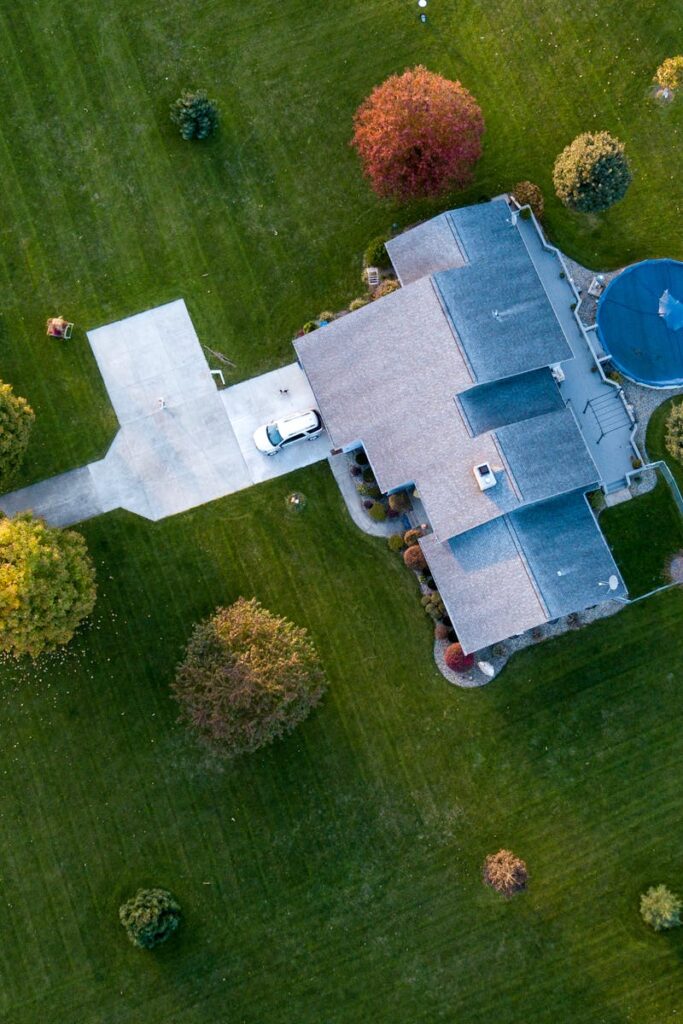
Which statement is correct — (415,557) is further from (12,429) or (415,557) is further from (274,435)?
(12,429)

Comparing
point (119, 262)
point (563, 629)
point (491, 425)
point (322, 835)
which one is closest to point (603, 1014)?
point (322, 835)

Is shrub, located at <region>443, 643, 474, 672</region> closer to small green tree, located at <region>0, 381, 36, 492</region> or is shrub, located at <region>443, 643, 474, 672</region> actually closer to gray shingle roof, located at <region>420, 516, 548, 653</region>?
gray shingle roof, located at <region>420, 516, 548, 653</region>

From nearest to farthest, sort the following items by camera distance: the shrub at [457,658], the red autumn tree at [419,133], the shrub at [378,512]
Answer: the red autumn tree at [419,133], the shrub at [457,658], the shrub at [378,512]

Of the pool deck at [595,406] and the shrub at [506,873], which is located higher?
the pool deck at [595,406]

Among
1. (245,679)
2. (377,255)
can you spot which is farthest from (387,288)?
(245,679)

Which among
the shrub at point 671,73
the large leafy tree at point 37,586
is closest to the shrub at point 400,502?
the large leafy tree at point 37,586

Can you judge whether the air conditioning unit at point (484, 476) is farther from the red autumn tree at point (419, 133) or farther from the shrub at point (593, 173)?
the shrub at point (593, 173)

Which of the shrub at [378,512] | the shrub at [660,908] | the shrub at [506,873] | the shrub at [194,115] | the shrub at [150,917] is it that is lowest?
the shrub at [660,908]

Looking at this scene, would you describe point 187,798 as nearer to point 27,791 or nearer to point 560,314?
point 27,791
